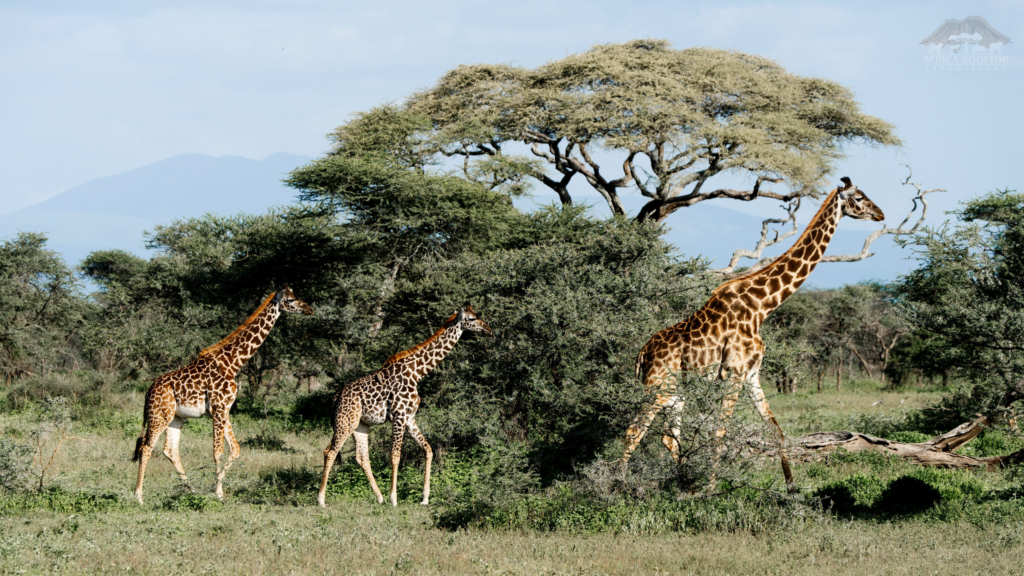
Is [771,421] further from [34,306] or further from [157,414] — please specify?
[34,306]

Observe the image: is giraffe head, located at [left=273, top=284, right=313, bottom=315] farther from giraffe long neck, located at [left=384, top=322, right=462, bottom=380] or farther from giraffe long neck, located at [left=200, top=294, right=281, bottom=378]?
giraffe long neck, located at [left=384, top=322, right=462, bottom=380]

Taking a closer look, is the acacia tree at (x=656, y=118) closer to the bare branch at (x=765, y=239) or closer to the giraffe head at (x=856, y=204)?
the bare branch at (x=765, y=239)

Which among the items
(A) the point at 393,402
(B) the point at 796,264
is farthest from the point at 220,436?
(B) the point at 796,264

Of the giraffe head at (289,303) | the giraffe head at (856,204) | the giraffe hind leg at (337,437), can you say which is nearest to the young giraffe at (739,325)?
the giraffe head at (856,204)

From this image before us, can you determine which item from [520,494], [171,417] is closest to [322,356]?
[171,417]

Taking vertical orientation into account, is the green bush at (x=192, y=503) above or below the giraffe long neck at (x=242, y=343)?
below

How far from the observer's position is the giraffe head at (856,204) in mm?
10422

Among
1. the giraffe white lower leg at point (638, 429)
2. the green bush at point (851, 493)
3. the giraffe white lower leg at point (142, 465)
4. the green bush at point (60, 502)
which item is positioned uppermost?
the giraffe white lower leg at point (638, 429)

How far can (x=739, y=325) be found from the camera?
34.0 feet

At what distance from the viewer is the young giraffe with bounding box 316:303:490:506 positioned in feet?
38.6

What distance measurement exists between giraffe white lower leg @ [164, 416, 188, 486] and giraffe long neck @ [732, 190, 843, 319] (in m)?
7.96

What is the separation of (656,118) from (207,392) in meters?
20.4

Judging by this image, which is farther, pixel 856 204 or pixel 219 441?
pixel 219 441

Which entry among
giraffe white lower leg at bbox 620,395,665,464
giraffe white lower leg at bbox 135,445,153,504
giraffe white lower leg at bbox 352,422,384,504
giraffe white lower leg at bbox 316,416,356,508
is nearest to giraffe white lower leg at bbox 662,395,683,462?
giraffe white lower leg at bbox 620,395,665,464
